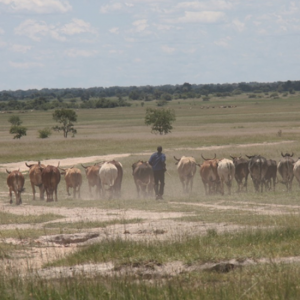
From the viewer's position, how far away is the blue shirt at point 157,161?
2680 cm

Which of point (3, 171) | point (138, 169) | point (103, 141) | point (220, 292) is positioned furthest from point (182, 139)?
point (220, 292)

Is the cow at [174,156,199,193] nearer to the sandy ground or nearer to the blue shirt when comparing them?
the blue shirt

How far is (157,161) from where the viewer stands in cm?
2683

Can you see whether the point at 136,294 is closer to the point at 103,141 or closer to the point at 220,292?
the point at 220,292

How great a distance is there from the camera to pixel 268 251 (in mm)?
12625

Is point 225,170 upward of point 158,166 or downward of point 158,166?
downward

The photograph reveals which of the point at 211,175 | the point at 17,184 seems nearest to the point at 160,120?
the point at 211,175

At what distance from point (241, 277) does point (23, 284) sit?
3.10 m

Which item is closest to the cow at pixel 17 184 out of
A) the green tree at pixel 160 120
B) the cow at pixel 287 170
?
the cow at pixel 287 170

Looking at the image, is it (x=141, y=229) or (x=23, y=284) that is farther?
(x=141, y=229)

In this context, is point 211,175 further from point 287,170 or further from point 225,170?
point 287,170

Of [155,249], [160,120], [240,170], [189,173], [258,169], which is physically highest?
[155,249]

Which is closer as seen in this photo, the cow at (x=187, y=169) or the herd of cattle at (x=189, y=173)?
the herd of cattle at (x=189, y=173)

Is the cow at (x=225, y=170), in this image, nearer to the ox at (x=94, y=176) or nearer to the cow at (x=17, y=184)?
the ox at (x=94, y=176)
